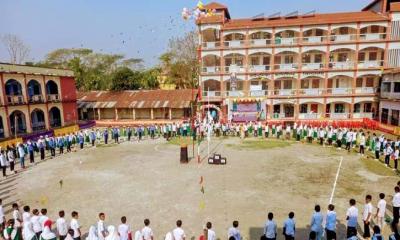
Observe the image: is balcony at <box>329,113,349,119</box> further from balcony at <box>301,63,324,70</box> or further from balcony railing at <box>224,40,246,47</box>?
balcony railing at <box>224,40,246,47</box>

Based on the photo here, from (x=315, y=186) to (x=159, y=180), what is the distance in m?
8.40

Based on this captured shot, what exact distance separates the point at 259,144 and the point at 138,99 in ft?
80.1

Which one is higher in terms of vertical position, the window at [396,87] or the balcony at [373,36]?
the balcony at [373,36]

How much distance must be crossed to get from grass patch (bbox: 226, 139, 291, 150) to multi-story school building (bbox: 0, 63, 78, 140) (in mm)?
21916

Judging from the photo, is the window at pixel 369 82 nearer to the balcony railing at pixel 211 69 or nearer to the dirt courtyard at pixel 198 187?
the balcony railing at pixel 211 69

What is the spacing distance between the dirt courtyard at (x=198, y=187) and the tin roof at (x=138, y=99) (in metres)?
19.9

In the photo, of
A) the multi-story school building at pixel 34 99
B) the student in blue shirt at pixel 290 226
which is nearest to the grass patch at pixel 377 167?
the student in blue shirt at pixel 290 226

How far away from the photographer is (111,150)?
81.7 ft

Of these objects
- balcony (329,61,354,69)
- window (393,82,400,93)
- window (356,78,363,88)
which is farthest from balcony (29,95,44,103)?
window (393,82,400,93)

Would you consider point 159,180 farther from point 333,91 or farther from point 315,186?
point 333,91

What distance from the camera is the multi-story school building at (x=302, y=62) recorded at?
35978mm

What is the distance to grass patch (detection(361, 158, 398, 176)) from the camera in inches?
666

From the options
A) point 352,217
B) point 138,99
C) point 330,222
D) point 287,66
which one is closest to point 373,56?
point 287,66

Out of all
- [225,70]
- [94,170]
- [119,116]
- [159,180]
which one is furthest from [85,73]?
[159,180]
